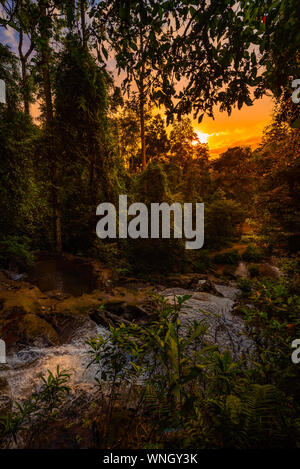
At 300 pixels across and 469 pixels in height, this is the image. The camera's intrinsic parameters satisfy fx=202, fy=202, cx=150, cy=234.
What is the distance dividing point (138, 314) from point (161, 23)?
6526mm

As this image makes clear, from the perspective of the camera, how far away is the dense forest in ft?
6.65

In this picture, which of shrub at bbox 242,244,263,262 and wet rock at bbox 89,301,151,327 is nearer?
wet rock at bbox 89,301,151,327

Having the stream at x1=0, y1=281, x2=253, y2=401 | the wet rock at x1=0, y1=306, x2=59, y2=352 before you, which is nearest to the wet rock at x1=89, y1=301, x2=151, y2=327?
the stream at x1=0, y1=281, x2=253, y2=401

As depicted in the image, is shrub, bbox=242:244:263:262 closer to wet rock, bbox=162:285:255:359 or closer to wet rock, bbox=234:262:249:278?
wet rock, bbox=234:262:249:278

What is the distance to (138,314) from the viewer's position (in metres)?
6.49

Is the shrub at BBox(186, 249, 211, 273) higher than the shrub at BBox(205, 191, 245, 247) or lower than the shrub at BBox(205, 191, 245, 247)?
lower

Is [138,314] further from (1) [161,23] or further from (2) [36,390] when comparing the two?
(1) [161,23]

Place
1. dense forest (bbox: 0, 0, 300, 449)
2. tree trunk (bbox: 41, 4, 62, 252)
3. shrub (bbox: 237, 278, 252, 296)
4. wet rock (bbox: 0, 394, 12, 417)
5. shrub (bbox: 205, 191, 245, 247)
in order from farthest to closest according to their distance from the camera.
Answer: shrub (bbox: 205, 191, 245, 247), tree trunk (bbox: 41, 4, 62, 252), shrub (bbox: 237, 278, 252, 296), wet rock (bbox: 0, 394, 12, 417), dense forest (bbox: 0, 0, 300, 449)

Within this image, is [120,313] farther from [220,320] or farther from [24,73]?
[24,73]

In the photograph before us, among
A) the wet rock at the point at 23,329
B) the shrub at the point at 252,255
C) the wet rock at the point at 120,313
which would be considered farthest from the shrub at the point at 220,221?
the wet rock at the point at 23,329

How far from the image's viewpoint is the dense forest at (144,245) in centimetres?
203

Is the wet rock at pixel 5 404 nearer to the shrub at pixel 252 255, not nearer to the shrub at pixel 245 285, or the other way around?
the shrub at pixel 245 285

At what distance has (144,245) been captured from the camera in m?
13.7
